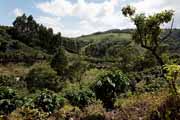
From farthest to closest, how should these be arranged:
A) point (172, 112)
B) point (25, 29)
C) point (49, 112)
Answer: point (25, 29), point (49, 112), point (172, 112)

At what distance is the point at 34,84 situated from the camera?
5844cm

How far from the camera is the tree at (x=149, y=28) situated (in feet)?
51.4

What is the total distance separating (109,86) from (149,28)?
3.00 m

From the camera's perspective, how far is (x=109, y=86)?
15352mm

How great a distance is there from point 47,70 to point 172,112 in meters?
48.6

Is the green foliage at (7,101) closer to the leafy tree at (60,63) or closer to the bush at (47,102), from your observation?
the bush at (47,102)

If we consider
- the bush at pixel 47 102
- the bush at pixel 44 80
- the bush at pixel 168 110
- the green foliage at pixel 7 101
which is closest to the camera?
the bush at pixel 168 110

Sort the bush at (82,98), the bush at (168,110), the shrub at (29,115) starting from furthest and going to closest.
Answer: the bush at (82,98)
the shrub at (29,115)
the bush at (168,110)

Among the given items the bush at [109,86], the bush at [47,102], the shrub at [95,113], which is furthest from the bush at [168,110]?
the bush at [47,102]

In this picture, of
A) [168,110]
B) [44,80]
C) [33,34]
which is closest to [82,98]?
[168,110]

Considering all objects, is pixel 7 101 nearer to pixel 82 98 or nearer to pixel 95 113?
pixel 82 98

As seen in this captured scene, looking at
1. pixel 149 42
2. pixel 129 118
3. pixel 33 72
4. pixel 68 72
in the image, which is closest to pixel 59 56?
pixel 68 72

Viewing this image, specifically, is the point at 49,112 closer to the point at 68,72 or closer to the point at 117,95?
the point at 117,95

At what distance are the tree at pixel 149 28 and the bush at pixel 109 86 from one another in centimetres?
177
